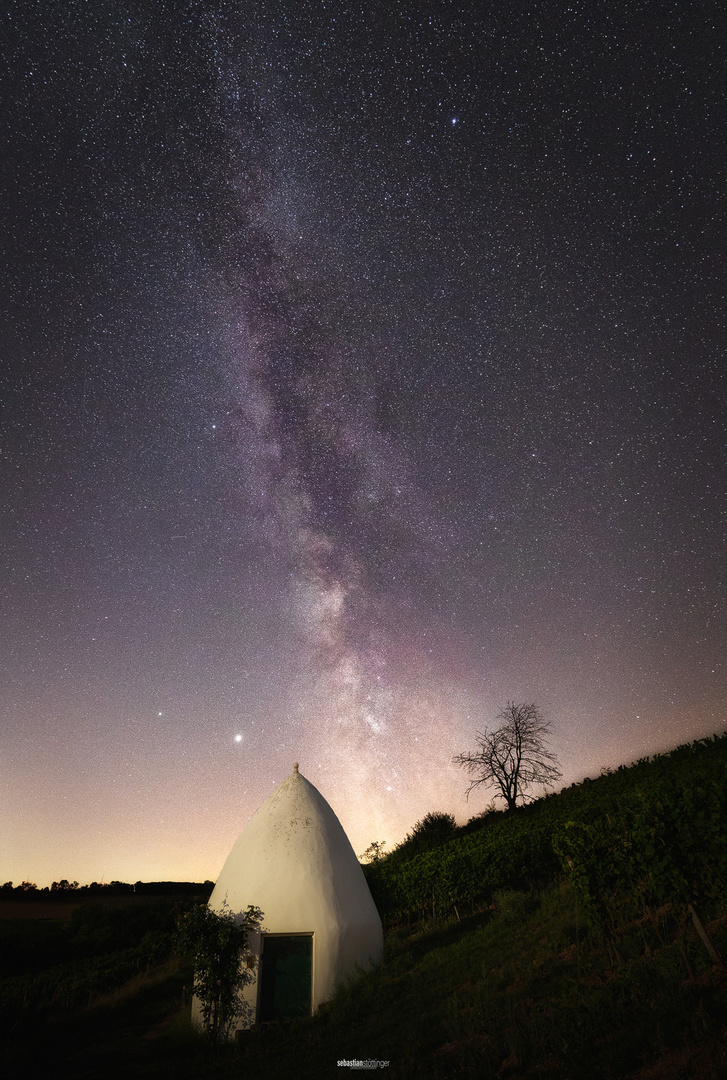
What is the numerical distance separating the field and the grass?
4 cm

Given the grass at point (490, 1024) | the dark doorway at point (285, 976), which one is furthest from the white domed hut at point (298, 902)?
the grass at point (490, 1024)

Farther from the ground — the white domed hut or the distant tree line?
the distant tree line

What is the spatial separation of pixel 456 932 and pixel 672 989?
1162 centimetres

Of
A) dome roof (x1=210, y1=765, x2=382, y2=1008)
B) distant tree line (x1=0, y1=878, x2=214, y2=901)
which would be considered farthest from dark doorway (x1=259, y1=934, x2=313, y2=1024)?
distant tree line (x1=0, y1=878, x2=214, y2=901)

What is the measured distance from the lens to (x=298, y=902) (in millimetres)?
12359

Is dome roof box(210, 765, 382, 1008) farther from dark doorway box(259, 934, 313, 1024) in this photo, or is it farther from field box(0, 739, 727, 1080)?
field box(0, 739, 727, 1080)

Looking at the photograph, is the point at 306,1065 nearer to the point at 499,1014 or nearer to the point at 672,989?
the point at 499,1014

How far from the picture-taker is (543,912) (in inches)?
591

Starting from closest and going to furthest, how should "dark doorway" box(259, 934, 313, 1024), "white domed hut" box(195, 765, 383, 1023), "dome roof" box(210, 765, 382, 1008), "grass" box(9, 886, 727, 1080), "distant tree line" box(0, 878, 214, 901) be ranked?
"grass" box(9, 886, 727, 1080) < "dark doorway" box(259, 934, 313, 1024) < "white domed hut" box(195, 765, 383, 1023) < "dome roof" box(210, 765, 382, 1008) < "distant tree line" box(0, 878, 214, 901)

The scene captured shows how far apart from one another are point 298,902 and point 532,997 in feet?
18.1

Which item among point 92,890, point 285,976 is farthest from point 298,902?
point 92,890

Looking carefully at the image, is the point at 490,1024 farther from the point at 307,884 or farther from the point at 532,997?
the point at 307,884

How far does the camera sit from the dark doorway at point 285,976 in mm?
11391

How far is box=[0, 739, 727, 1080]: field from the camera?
693 cm
